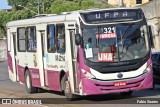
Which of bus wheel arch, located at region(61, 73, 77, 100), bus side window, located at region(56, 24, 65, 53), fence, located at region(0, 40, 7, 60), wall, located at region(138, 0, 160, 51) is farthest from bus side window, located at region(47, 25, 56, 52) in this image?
fence, located at region(0, 40, 7, 60)

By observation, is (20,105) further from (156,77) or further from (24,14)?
(24,14)

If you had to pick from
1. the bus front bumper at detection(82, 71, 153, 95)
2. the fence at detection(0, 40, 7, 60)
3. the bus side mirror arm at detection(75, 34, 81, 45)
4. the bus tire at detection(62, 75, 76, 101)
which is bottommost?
the fence at detection(0, 40, 7, 60)

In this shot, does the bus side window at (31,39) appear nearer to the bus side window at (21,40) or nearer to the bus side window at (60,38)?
the bus side window at (21,40)

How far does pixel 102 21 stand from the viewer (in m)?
15.1

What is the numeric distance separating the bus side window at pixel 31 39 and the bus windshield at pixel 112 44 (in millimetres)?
4491

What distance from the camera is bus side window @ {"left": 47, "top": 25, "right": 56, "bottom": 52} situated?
1706cm

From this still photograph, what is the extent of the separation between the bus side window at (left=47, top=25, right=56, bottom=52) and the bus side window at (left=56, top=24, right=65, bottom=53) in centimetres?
42

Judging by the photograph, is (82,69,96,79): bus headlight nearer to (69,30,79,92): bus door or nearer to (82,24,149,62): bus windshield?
(82,24,149,62): bus windshield

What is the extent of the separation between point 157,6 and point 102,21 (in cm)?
2320

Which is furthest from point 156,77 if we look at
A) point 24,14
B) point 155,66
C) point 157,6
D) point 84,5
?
point 24,14

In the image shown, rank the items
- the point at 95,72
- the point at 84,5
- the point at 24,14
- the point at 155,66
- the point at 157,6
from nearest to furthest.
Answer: the point at 95,72, the point at 155,66, the point at 157,6, the point at 84,5, the point at 24,14

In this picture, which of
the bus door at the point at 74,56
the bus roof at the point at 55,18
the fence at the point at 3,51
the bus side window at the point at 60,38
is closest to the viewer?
the bus door at the point at 74,56

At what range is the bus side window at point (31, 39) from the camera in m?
19.1

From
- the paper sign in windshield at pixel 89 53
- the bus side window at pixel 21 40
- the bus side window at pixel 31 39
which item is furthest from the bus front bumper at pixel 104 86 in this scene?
the bus side window at pixel 21 40
